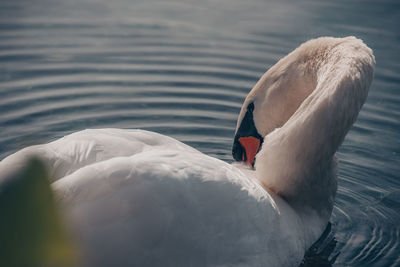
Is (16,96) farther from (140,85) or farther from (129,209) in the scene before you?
(129,209)

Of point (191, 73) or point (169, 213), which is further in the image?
point (191, 73)

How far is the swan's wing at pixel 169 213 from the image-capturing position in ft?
7.07

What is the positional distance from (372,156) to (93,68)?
151 inches

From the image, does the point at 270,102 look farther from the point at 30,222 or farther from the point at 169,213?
the point at 30,222

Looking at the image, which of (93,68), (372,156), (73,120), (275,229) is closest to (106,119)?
(73,120)

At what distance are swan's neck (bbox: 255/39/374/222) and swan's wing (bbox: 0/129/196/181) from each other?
722 mm

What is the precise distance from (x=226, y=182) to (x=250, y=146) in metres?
1.60

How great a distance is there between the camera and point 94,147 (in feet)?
9.06

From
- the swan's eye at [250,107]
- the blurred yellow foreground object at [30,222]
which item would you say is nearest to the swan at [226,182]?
the swan's eye at [250,107]

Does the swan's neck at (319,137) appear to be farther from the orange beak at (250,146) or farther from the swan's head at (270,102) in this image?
the orange beak at (250,146)

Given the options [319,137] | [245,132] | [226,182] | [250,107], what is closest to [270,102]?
[250,107]

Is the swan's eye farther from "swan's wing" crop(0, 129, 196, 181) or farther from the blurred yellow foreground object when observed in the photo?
the blurred yellow foreground object

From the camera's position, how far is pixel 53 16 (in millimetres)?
8578

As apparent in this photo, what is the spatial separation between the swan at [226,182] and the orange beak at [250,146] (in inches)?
1.4
